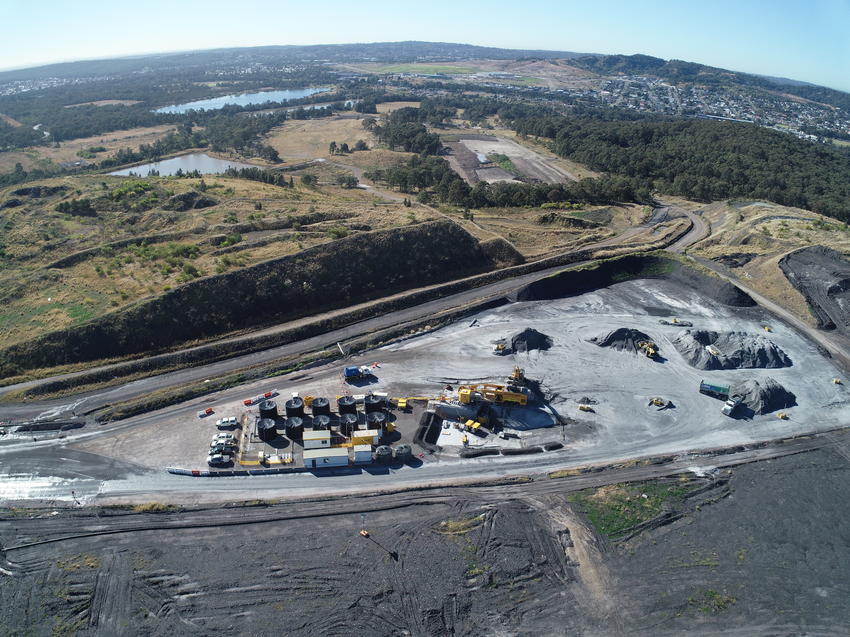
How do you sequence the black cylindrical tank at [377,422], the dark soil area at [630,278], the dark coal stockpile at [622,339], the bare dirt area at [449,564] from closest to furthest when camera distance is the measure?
the bare dirt area at [449,564]
the black cylindrical tank at [377,422]
the dark coal stockpile at [622,339]
the dark soil area at [630,278]

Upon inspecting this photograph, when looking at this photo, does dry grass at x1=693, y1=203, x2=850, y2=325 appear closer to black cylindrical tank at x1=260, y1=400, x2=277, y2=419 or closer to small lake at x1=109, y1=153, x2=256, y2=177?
black cylindrical tank at x1=260, y1=400, x2=277, y2=419

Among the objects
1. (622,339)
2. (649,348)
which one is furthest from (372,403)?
(649,348)

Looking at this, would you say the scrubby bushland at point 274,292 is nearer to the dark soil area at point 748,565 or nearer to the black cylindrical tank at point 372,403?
the black cylindrical tank at point 372,403

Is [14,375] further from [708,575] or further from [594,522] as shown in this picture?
[708,575]

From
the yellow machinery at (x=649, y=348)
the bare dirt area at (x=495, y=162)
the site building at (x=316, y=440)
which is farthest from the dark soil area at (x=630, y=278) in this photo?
the bare dirt area at (x=495, y=162)

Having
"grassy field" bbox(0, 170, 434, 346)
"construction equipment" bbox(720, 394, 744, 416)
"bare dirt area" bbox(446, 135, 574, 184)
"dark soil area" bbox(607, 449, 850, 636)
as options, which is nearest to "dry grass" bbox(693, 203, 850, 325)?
"construction equipment" bbox(720, 394, 744, 416)

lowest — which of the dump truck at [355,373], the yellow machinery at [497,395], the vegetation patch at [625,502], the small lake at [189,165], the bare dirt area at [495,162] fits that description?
the vegetation patch at [625,502]
